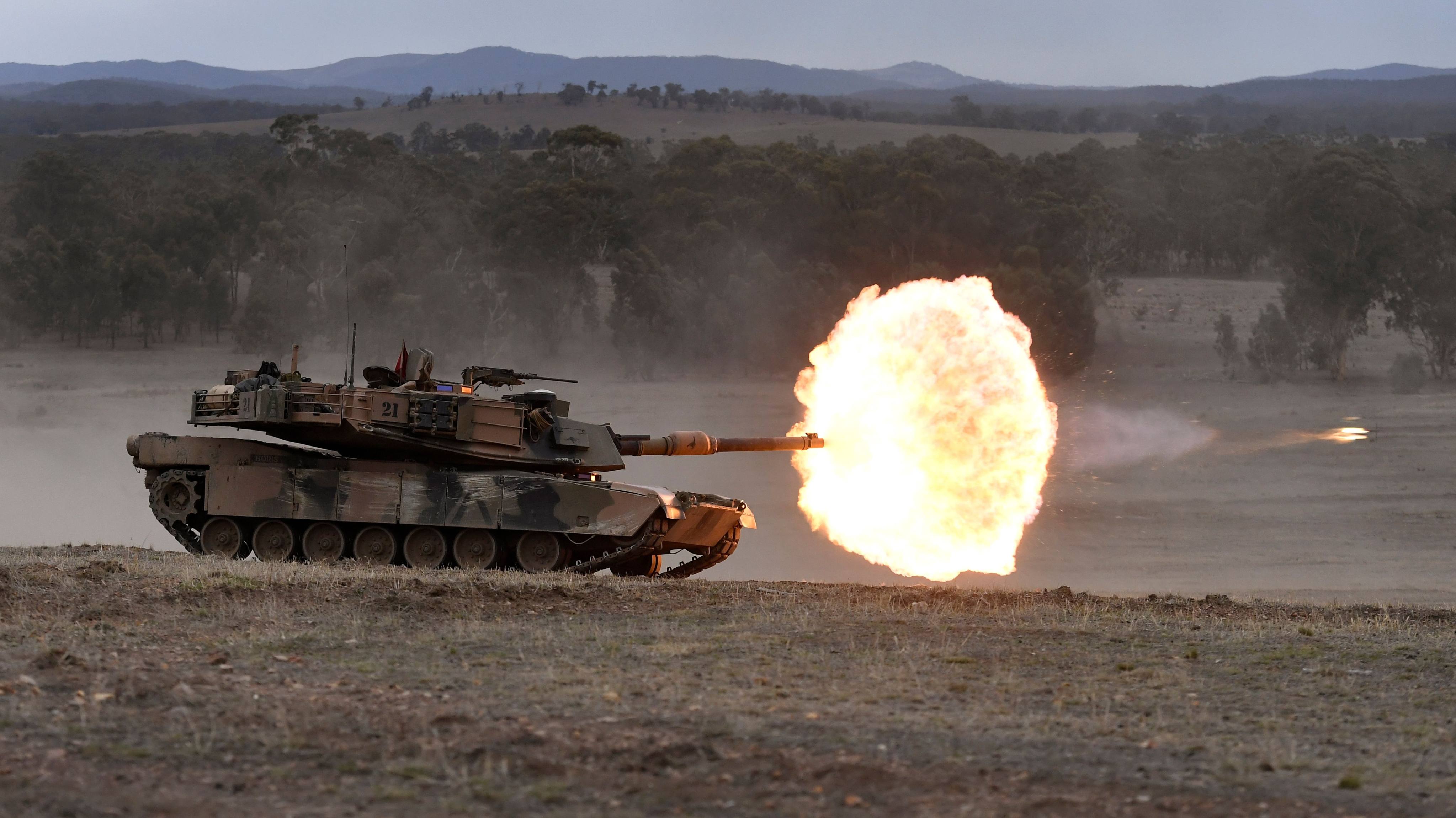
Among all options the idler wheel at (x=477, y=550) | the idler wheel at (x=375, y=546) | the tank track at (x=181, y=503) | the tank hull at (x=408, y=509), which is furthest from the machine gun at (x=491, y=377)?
the tank track at (x=181, y=503)

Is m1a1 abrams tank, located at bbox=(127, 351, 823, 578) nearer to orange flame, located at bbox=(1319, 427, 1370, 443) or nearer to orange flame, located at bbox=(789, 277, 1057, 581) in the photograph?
orange flame, located at bbox=(789, 277, 1057, 581)

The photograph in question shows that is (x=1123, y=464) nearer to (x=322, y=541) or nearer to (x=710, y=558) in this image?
(x=710, y=558)

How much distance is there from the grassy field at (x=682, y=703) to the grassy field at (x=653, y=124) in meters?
90.6

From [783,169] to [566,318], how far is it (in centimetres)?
1049

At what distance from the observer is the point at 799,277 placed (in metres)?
55.4

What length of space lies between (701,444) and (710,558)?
1672mm

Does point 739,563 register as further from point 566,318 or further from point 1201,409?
point 566,318

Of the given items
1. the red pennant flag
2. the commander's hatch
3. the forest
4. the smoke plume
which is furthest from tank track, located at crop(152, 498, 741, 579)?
the forest

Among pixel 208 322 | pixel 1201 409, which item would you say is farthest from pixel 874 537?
pixel 208 322

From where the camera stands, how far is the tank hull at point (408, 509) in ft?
69.6

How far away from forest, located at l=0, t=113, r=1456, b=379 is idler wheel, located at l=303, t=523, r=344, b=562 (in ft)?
107

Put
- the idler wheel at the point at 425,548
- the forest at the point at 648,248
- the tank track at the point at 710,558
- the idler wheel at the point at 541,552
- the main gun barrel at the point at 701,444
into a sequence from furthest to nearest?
Result: the forest at the point at 648,248 → the main gun barrel at the point at 701,444 → the tank track at the point at 710,558 → the idler wheel at the point at 425,548 → the idler wheel at the point at 541,552

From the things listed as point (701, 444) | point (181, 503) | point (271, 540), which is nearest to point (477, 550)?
point (271, 540)

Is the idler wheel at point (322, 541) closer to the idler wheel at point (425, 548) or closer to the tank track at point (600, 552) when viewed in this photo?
the idler wheel at point (425, 548)
